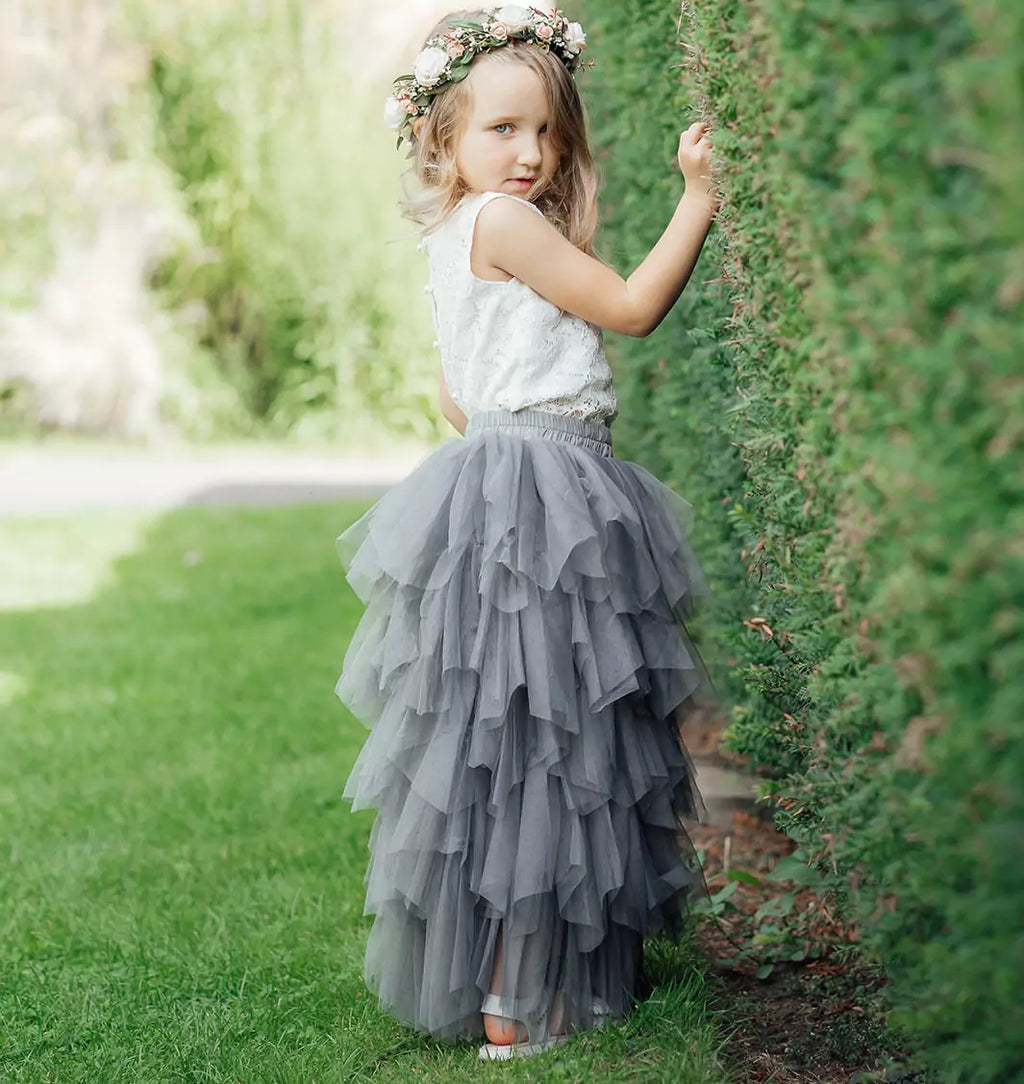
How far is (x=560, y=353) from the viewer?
8.19 ft

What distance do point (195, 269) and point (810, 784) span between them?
1226 cm

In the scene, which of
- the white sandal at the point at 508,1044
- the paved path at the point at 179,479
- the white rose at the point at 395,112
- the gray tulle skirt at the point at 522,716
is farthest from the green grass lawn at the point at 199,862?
the paved path at the point at 179,479

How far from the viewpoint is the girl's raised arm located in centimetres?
238

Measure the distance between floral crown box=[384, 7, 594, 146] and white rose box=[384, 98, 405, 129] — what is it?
36 mm

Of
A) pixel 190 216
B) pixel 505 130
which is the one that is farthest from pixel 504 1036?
pixel 190 216

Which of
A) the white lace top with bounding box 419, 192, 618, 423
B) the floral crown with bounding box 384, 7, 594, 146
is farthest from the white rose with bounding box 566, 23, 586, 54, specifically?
the white lace top with bounding box 419, 192, 618, 423

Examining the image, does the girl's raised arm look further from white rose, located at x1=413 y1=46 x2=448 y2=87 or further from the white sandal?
the white sandal

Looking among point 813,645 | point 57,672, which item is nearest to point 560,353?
point 813,645

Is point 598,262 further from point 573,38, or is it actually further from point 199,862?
point 199,862

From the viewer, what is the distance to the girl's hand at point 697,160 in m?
2.32

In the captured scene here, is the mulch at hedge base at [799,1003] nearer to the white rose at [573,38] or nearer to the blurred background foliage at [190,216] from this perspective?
the white rose at [573,38]

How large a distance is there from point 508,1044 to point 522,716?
1.87 ft

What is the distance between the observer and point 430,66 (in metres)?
2.55

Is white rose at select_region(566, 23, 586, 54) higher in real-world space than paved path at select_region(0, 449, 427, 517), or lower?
higher
